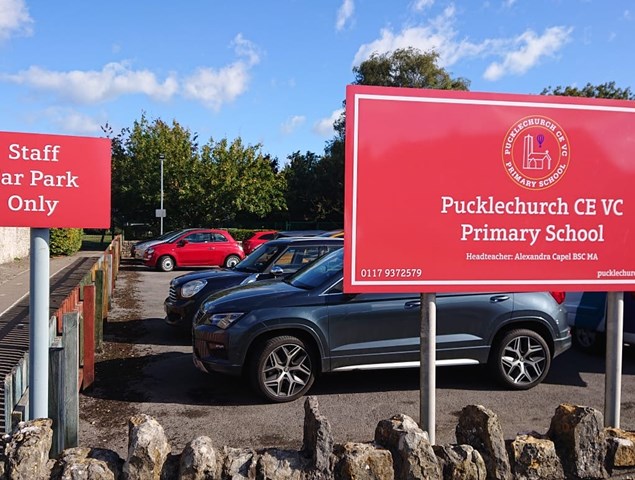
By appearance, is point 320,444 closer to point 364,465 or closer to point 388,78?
point 364,465

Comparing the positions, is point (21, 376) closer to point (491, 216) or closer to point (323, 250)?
point (491, 216)

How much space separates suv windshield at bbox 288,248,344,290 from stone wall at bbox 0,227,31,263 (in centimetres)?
1904

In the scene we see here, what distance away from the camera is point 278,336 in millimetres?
6148

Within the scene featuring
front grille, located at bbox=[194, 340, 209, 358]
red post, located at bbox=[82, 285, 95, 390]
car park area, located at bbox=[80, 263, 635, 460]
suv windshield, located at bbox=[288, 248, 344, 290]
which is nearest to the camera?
car park area, located at bbox=[80, 263, 635, 460]

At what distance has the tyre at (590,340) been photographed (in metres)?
8.47

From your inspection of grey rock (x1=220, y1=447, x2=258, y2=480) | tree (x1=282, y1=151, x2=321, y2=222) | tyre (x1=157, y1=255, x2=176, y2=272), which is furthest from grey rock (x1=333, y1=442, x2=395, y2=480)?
tree (x1=282, y1=151, x2=321, y2=222)

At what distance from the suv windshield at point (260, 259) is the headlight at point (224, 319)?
342cm

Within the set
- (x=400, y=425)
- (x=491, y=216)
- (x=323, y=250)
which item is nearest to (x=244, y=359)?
(x=400, y=425)

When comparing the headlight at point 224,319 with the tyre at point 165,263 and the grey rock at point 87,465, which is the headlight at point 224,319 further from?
the tyre at point 165,263

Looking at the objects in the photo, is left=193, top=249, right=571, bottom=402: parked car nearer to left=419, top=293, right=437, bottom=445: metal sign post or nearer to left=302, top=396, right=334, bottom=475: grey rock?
left=419, top=293, right=437, bottom=445: metal sign post

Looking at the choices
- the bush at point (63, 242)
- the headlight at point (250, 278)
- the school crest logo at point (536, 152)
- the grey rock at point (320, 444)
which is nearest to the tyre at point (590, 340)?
the headlight at point (250, 278)

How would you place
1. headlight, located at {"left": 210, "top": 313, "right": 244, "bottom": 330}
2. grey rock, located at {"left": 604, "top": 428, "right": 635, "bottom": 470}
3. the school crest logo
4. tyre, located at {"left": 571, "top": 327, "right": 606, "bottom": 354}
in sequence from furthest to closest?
tyre, located at {"left": 571, "top": 327, "right": 606, "bottom": 354} < headlight, located at {"left": 210, "top": 313, "right": 244, "bottom": 330} < the school crest logo < grey rock, located at {"left": 604, "top": 428, "right": 635, "bottom": 470}

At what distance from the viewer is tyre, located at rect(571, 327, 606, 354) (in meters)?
8.47

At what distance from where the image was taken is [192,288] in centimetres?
928
